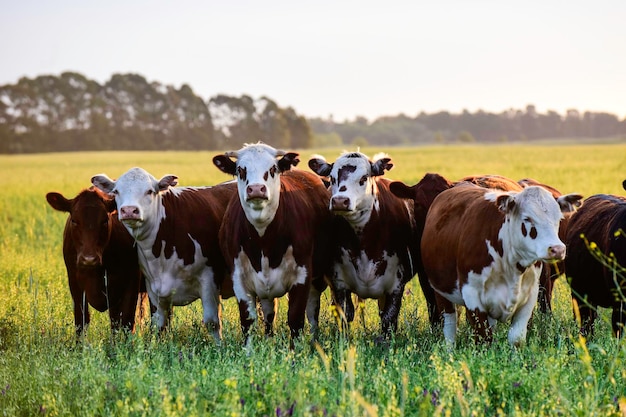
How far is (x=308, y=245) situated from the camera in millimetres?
8414

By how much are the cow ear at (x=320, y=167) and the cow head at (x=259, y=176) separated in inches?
18.9

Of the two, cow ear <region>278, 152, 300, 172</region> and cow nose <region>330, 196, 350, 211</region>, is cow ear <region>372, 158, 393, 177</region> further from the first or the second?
cow ear <region>278, 152, 300, 172</region>

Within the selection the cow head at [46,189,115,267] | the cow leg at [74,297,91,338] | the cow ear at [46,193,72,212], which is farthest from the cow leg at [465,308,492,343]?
the cow ear at [46,193,72,212]

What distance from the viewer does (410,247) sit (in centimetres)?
926

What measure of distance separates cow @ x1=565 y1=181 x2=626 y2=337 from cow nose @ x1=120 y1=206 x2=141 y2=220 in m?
4.34

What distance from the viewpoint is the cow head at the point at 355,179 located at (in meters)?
8.52

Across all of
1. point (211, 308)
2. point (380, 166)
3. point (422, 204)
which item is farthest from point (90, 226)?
point (422, 204)

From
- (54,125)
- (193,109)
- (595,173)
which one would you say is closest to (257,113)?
(193,109)

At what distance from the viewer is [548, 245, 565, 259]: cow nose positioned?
669 centimetres

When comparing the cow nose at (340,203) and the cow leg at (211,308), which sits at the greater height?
the cow nose at (340,203)

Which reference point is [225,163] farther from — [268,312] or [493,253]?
[493,253]

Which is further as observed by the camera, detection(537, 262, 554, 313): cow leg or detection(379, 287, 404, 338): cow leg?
detection(379, 287, 404, 338): cow leg

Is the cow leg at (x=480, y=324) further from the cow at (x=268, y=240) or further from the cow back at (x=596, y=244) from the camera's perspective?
the cow at (x=268, y=240)

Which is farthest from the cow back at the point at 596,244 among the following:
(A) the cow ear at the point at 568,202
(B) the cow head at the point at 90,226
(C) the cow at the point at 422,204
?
(B) the cow head at the point at 90,226
